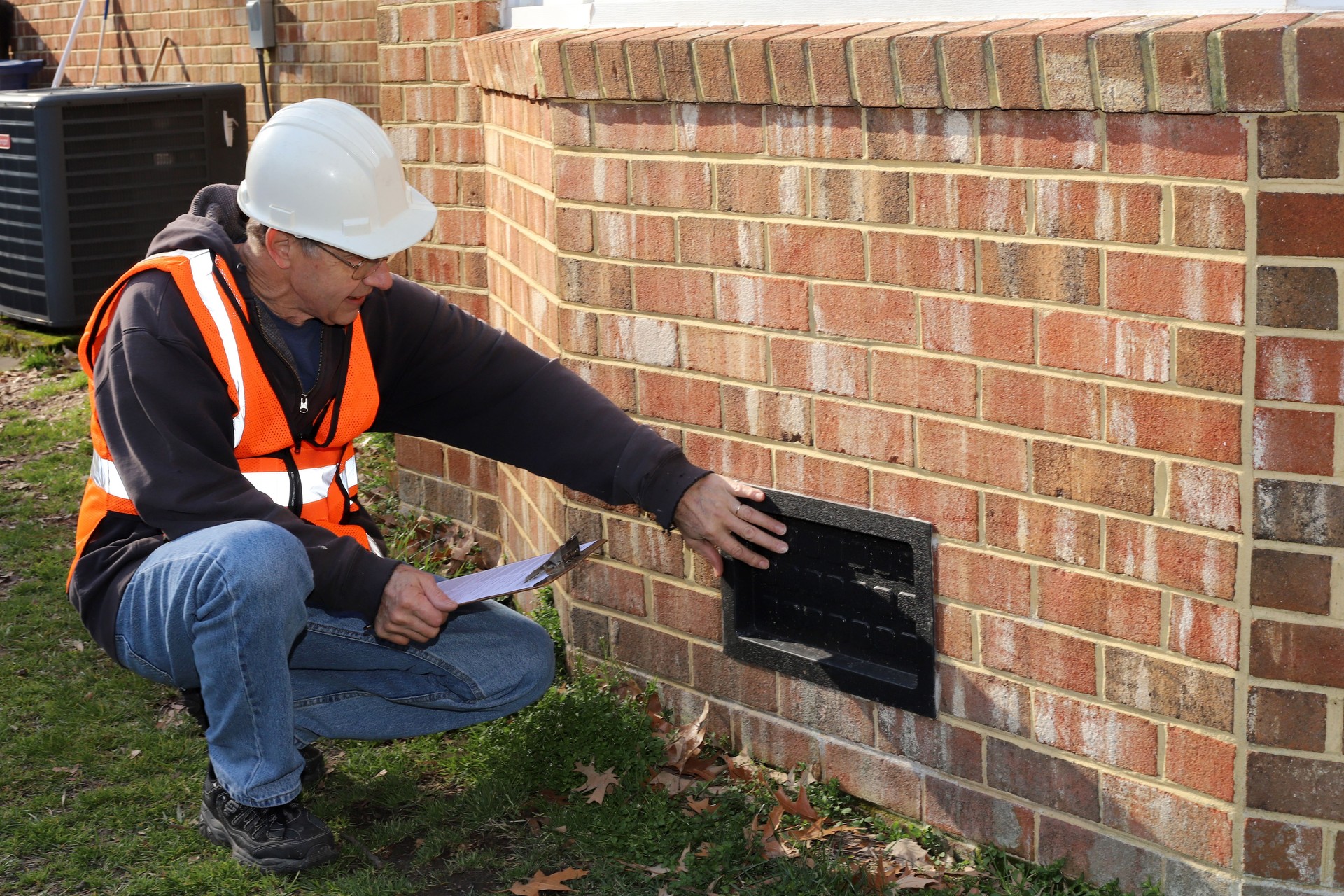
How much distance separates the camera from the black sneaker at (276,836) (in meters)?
3.41

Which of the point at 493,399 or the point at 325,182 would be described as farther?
the point at 493,399

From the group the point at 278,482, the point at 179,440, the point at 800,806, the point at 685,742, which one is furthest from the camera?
the point at 685,742

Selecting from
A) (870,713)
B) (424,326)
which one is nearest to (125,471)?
(424,326)

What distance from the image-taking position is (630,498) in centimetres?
362

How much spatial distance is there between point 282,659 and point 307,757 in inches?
23.9

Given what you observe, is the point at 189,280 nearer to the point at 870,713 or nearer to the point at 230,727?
the point at 230,727

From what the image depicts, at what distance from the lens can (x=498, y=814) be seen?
3.65 metres

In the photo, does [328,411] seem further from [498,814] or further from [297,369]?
[498,814]

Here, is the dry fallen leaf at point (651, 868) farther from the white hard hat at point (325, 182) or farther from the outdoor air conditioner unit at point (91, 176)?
the outdoor air conditioner unit at point (91, 176)

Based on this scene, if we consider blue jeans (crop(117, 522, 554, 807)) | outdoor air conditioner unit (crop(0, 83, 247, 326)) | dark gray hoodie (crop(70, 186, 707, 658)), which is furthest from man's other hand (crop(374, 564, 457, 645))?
outdoor air conditioner unit (crop(0, 83, 247, 326))

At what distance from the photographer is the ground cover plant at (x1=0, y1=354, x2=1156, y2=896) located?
3.34 meters

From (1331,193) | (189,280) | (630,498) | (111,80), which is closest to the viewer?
(1331,193)

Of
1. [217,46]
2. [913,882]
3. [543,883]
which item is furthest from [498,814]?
[217,46]

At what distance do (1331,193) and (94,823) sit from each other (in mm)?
3161
